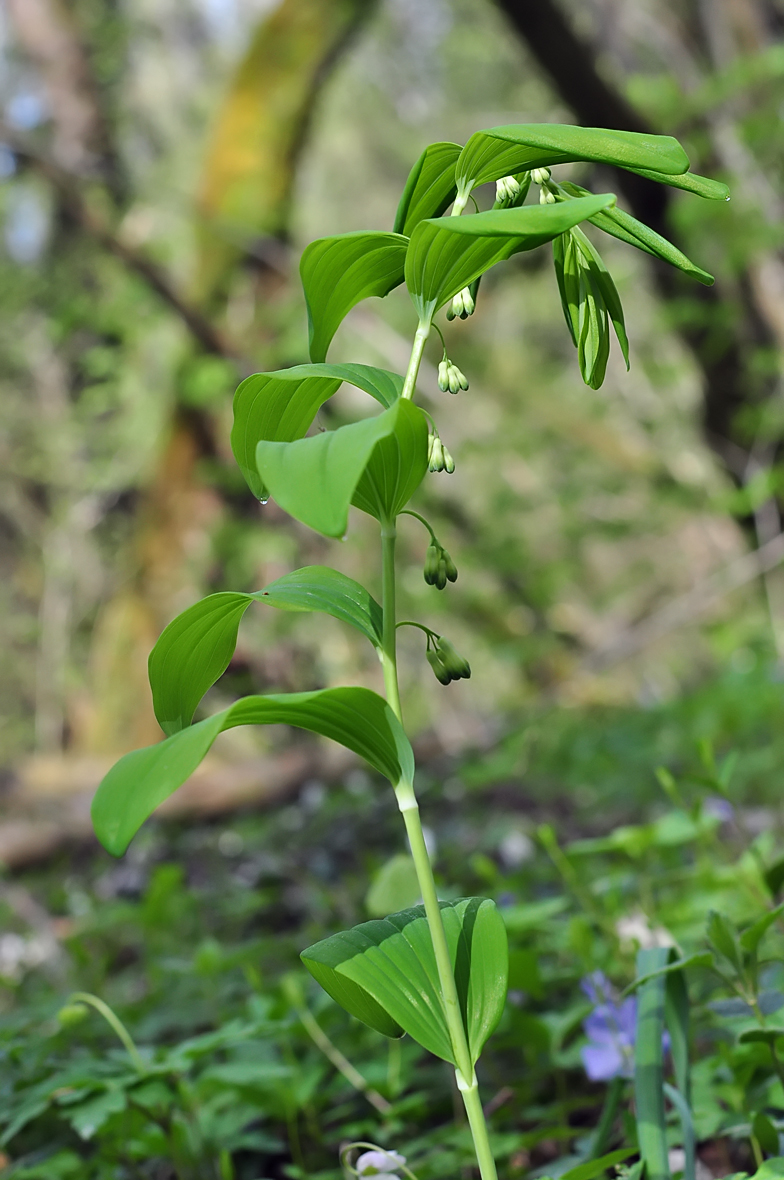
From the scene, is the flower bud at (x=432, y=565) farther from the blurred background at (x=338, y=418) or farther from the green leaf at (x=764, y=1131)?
the blurred background at (x=338, y=418)

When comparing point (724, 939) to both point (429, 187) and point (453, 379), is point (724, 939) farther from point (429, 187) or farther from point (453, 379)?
point (429, 187)

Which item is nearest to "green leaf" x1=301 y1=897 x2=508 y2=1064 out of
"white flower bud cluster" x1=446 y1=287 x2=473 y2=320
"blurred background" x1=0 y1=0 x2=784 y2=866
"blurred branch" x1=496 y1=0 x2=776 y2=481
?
"white flower bud cluster" x1=446 y1=287 x2=473 y2=320

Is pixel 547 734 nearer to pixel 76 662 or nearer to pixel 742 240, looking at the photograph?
pixel 742 240

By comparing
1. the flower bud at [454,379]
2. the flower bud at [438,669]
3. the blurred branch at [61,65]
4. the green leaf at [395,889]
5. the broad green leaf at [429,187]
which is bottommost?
the green leaf at [395,889]

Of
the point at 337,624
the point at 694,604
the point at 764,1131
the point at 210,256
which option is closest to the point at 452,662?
the point at 764,1131

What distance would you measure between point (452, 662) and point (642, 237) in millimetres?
339

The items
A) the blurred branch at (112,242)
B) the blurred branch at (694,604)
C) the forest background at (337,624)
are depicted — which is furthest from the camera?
the blurred branch at (112,242)

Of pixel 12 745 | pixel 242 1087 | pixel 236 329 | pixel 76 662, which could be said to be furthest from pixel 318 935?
pixel 12 745

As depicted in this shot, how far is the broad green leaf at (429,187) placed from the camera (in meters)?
0.68

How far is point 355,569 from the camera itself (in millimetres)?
5824

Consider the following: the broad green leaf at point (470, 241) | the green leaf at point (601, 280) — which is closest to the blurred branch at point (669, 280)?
the green leaf at point (601, 280)

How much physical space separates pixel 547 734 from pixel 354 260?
4.03m

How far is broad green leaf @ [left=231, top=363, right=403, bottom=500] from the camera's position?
66 centimetres

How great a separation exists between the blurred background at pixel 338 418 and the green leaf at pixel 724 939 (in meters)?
1.96
